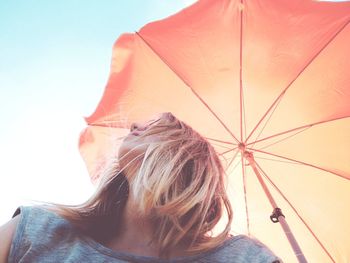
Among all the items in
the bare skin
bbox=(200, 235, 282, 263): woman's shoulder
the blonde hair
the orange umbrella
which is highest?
the orange umbrella

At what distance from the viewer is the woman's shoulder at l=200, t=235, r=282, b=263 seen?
1057mm

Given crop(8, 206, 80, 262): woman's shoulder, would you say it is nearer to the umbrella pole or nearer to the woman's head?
the woman's head

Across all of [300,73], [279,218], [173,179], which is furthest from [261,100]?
[173,179]

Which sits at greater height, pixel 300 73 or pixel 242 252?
pixel 300 73

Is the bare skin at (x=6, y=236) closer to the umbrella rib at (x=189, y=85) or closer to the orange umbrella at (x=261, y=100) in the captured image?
the orange umbrella at (x=261, y=100)

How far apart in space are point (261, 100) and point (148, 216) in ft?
6.20

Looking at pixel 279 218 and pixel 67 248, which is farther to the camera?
pixel 279 218

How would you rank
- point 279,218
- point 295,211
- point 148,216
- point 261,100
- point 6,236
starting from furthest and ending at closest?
point 295,211 < point 261,100 < point 279,218 < point 148,216 < point 6,236

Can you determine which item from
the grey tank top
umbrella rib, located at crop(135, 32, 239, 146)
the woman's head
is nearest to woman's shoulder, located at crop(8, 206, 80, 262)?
the grey tank top

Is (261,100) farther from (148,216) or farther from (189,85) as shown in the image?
(148,216)

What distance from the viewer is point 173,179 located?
1.40m

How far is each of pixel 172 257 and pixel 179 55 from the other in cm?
198

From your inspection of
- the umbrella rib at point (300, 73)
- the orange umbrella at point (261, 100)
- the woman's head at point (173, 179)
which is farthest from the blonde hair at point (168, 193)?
the umbrella rib at point (300, 73)

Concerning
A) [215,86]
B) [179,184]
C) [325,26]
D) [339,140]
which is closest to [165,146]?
[179,184]
